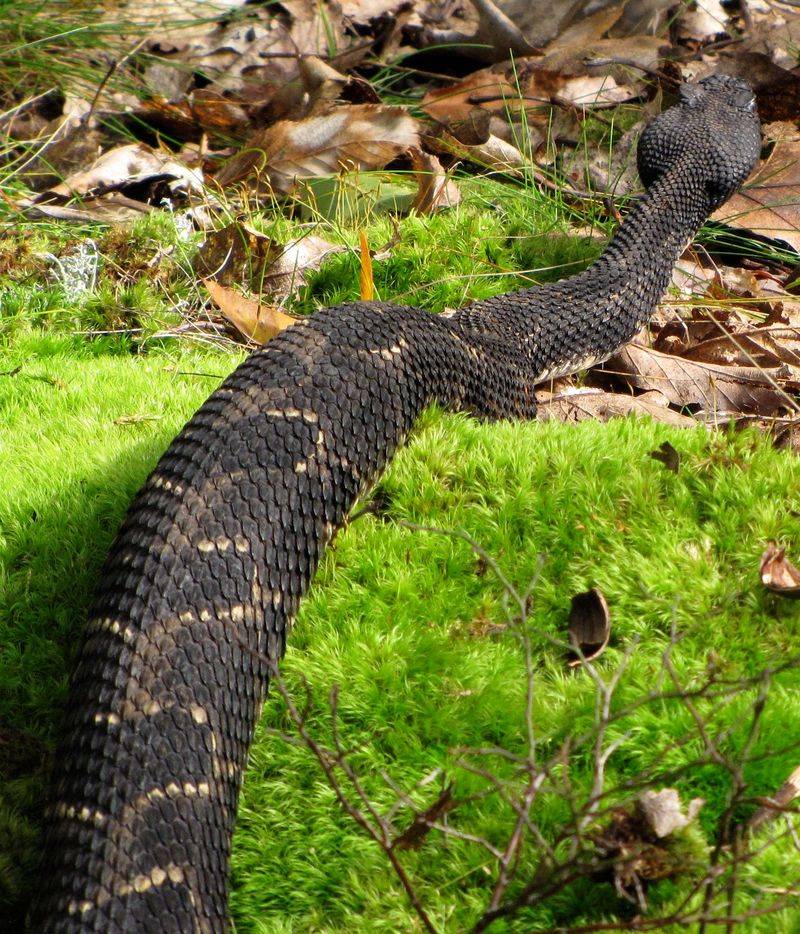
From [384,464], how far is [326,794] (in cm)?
128

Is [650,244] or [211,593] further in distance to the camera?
[650,244]

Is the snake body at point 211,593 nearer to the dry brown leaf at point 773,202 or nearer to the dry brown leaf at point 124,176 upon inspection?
the dry brown leaf at point 773,202

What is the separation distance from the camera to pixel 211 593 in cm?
299

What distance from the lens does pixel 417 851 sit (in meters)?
2.56

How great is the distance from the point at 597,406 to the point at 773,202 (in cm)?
257

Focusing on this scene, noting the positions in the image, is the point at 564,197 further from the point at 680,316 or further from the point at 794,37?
the point at 794,37

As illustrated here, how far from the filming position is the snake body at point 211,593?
2551mm

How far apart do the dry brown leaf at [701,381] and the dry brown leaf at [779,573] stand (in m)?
1.71

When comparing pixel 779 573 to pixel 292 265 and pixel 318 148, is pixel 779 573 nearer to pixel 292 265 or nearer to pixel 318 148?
pixel 292 265

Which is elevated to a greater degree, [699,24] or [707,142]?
[707,142]

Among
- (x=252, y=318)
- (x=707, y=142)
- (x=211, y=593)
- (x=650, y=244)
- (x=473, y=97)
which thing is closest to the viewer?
(x=211, y=593)

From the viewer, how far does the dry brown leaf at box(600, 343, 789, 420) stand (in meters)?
4.97

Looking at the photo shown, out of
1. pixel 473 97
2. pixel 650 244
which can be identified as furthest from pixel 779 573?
pixel 473 97

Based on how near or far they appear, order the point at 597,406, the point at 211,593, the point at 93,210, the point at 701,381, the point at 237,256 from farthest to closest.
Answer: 1. the point at 93,210
2. the point at 237,256
3. the point at 701,381
4. the point at 597,406
5. the point at 211,593
